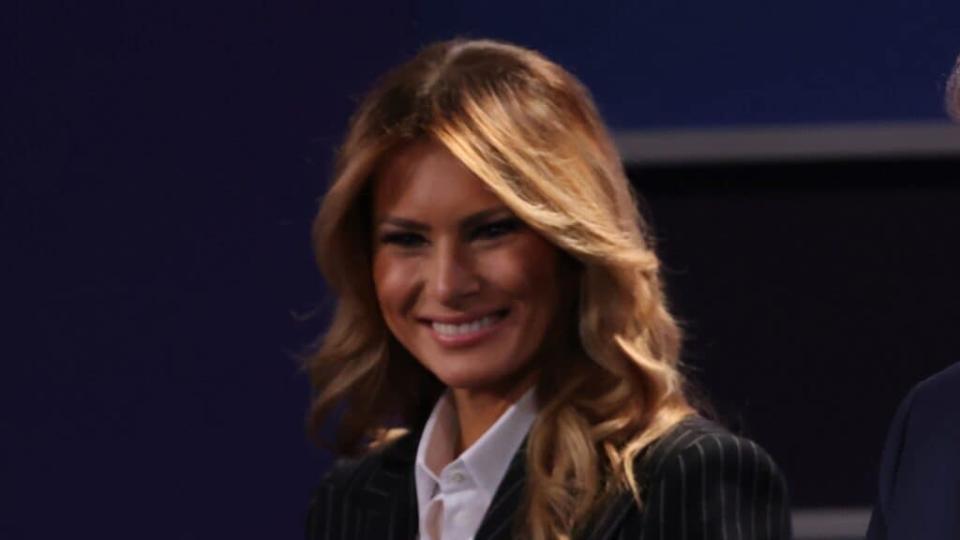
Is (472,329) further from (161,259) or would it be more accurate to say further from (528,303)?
(161,259)

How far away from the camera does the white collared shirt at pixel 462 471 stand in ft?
6.26

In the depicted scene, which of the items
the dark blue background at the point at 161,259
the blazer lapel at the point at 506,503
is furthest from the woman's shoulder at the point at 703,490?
the dark blue background at the point at 161,259

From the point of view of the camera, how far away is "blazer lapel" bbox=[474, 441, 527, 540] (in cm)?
188

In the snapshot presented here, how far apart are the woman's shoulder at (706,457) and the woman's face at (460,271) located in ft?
0.47

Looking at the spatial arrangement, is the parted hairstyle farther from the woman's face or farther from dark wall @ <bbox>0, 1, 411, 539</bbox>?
dark wall @ <bbox>0, 1, 411, 539</bbox>

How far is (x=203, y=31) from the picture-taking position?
7.96ft

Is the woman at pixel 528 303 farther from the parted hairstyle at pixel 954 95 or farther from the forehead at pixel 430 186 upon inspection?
the parted hairstyle at pixel 954 95

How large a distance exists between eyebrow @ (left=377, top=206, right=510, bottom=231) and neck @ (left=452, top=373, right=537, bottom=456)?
0.16 meters

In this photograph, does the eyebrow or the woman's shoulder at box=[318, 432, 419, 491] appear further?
the woman's shoulder at box=[318, 432, 419, 491]

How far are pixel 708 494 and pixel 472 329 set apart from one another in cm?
24

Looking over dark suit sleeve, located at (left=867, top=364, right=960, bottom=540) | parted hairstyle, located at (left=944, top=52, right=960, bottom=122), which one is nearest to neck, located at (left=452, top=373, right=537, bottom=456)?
dark suit sleeve, located at (left=867, top=364, right=960, bottom=540)

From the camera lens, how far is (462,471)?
6.34 feet

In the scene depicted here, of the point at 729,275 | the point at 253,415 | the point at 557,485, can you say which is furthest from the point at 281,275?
the point at 557,485

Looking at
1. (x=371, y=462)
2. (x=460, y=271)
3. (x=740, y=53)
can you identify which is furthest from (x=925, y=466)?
(x=740, y=53)
